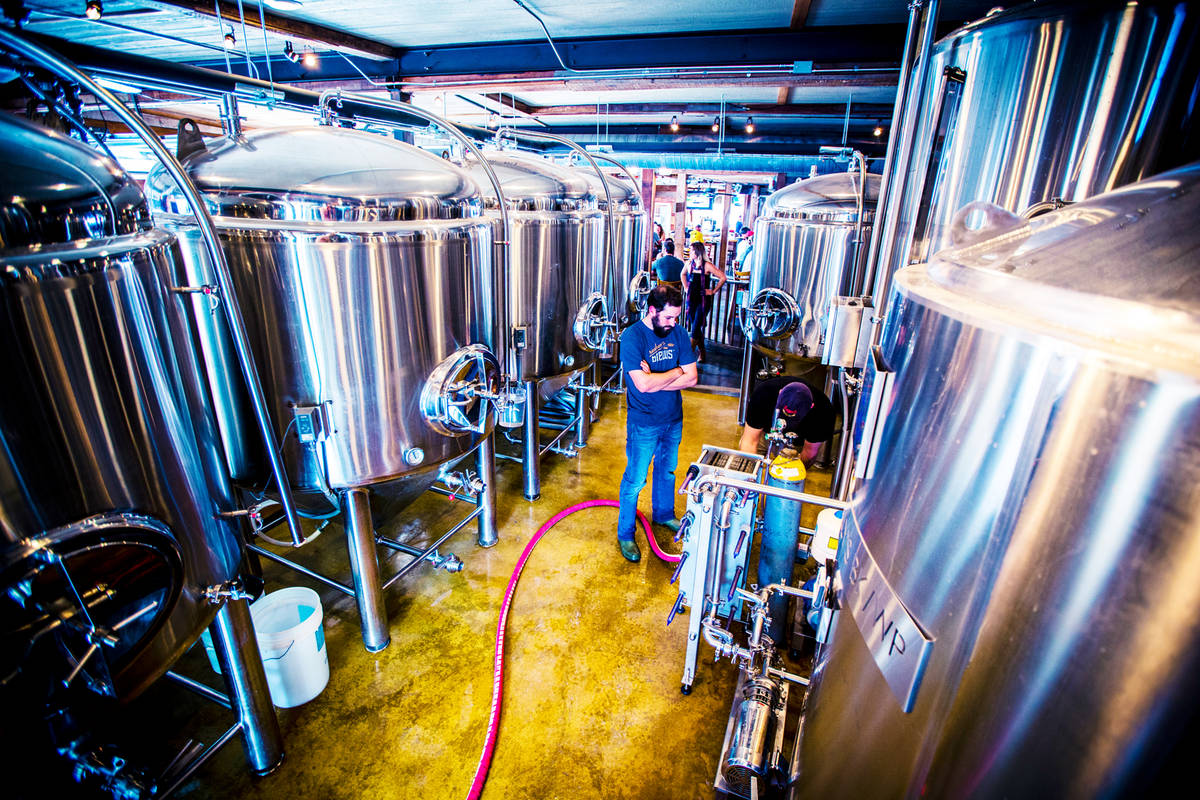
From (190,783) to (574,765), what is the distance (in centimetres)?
169

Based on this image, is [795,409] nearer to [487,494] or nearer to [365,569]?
[487,494]

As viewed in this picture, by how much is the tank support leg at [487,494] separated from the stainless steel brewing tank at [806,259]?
254 centimetres

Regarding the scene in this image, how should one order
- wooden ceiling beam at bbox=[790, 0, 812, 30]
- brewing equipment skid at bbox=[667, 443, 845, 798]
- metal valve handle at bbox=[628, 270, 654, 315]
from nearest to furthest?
brewing equipment skid at bbox=[667, 443, 845, 798], wooden ceiling beam at bbox=[790, 0, 812, 30], metal valve handle at bbox=[628, 270, 654, 315]

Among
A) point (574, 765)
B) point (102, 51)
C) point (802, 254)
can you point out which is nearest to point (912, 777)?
point (574, 765)

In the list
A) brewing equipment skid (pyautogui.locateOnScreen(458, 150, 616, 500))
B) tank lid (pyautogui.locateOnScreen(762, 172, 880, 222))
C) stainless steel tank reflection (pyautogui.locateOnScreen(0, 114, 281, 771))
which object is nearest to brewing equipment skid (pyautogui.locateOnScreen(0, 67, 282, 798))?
stainless steel tank reflection (pyautogui.locateOnScreen(0, 114, 281, 771))

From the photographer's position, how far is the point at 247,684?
2229 millimetres

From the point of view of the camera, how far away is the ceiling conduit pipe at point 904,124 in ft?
7.09

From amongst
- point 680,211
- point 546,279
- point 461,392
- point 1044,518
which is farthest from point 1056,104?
point 680,211

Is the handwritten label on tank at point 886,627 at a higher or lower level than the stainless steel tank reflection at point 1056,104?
lower

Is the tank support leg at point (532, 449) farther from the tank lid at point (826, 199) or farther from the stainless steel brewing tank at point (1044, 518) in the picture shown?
the stainless steel brewing tank at point (1044, 518)

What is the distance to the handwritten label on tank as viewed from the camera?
3.37 ft

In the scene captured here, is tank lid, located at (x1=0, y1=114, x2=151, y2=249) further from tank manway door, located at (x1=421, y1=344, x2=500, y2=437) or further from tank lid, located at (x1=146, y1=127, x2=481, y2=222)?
tank manway door, located at (x1=421, y1=344, x2=500, y2=437)

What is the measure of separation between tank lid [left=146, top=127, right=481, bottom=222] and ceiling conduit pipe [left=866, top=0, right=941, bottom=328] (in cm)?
197

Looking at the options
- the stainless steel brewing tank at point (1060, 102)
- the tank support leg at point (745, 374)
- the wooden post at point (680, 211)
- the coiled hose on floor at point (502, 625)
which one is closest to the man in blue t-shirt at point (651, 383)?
the coiled hose on floor at point (502, 625)
